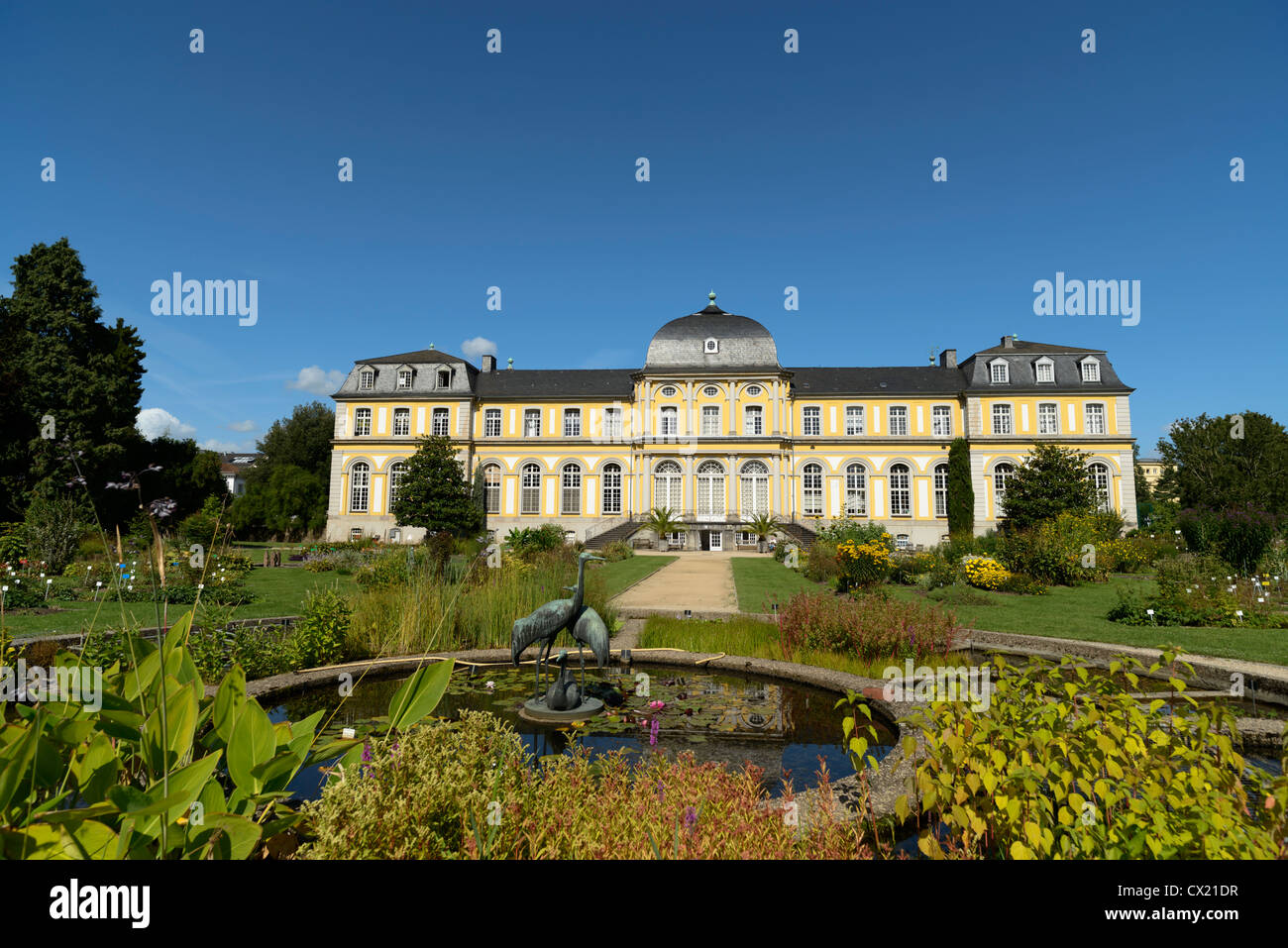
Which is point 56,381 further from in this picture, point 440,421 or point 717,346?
point 717,346

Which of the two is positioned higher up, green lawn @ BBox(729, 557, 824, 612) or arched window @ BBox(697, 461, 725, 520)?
arched window @ BBox(697, 461, 725, 520)

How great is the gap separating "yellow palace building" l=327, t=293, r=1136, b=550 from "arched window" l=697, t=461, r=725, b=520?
0.25ft

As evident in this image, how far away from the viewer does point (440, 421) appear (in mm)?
35406

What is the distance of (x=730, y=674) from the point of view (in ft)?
19.8

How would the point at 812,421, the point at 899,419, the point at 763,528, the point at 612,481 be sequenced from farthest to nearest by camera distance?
the point at 612,481, the point at 812,421, the point at 899,419, the point at 763,528

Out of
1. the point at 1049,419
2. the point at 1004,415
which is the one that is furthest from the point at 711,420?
the point at 1049,419

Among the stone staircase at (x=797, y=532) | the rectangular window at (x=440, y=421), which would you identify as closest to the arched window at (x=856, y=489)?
the stone staircase at (x=797, y=532)

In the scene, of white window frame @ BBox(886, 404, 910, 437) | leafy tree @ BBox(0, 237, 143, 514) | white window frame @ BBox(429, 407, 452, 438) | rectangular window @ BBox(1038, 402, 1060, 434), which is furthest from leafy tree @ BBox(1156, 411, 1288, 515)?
leafy tree @ BBox(0, 237, 143, 514)

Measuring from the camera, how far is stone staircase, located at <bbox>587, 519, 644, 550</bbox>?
96.6 feet

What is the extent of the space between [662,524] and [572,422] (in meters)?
9.08

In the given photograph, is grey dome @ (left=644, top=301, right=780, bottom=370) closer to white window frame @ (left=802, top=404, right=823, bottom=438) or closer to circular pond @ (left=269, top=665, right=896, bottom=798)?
white window frame @ (left=802, top=404, right=823, bottom=438)

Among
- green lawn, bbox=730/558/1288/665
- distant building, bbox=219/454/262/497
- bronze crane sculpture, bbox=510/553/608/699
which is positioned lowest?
green lawn, bbox=730/558/1288/665
